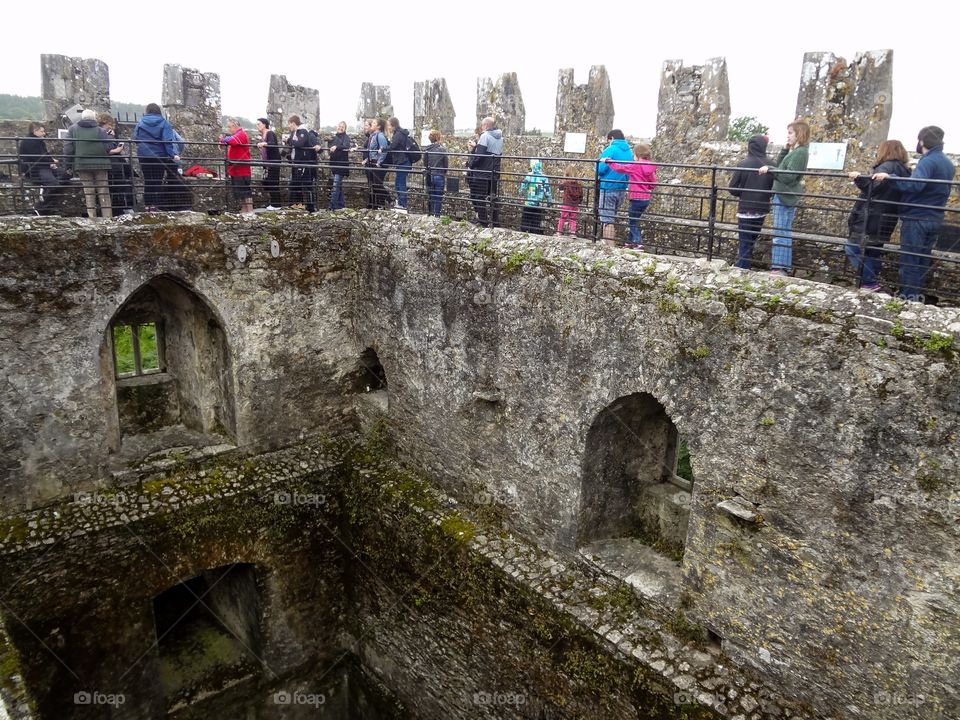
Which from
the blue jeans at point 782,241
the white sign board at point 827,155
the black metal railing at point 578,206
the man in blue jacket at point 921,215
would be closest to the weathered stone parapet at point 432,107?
the black metal railing at point 578,206

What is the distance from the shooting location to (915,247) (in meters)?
6.91

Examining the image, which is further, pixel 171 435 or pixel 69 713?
pixel 171 435

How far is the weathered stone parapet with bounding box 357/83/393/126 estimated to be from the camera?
17.5 metres

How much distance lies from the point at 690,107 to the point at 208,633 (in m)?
10.7

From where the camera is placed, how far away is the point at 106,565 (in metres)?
10.2

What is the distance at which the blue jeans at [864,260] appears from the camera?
7.01 metres

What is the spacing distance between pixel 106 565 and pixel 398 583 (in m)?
3.87

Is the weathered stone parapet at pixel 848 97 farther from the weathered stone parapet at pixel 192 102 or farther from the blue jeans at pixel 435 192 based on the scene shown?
the weathered stone parapet at pixel 192 102

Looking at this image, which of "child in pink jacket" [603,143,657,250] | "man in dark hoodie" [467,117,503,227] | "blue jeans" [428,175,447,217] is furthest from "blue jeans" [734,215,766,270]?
"blue jeans" [428,175,447,217]

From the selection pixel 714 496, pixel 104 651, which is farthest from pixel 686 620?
pixel 104 651

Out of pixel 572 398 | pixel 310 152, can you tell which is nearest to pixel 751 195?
pixel 572 398

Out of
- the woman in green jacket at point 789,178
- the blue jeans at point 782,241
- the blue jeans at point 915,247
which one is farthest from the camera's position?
the woman in green jacket at point 789,178

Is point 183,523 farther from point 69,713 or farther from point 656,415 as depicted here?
point 656,415

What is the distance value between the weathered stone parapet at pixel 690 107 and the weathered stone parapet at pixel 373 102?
27.3 ft
